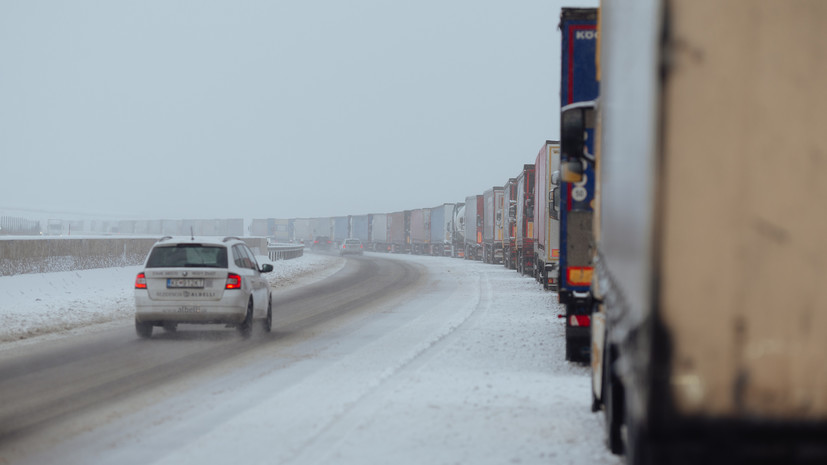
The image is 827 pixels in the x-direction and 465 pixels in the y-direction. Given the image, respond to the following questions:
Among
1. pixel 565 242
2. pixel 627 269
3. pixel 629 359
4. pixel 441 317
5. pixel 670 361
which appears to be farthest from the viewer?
pixel 441 317

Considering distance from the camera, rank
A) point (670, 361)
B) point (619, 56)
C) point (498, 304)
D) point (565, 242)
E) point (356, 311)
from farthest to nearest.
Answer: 1. point (498, 304)
2. point (356, 311)
3. point (565, 242)
4. point (619, 56)
5. point (670, 361)

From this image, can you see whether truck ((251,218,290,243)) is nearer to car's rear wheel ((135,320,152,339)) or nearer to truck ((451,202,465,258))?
truck ((451,202,465,258))

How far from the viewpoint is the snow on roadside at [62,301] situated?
55.8 feet

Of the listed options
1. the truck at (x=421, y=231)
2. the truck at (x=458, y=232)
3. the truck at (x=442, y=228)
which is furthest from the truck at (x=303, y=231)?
the truck at (x=458, y=232)

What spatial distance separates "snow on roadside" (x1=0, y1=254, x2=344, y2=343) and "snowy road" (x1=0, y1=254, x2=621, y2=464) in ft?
5.38

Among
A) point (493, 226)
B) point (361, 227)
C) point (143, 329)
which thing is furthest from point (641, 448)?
point (361, 227)

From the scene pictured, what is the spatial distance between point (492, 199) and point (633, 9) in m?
47.2

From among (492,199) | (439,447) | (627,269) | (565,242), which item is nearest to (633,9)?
(627,269)

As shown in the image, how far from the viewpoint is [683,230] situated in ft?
11.3

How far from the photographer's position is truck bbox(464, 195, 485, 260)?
58844 mm

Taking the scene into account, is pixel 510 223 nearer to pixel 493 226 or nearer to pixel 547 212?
pixel 493 226

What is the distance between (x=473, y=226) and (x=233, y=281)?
46.9 metres

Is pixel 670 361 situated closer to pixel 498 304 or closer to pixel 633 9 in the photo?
pixel 633 9

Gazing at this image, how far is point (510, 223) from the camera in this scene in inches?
1746
